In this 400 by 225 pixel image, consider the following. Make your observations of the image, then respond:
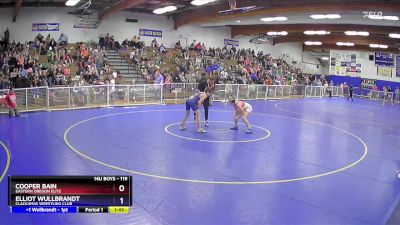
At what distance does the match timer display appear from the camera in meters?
4.47

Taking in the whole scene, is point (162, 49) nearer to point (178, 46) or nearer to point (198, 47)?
point (178, 46)

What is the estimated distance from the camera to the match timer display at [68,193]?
4.47m

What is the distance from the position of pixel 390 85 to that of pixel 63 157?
134 feet

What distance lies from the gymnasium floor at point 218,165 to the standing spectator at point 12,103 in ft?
2.26

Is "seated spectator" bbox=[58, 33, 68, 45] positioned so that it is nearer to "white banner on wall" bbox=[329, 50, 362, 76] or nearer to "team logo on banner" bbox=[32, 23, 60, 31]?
"team logo on banner" bbox=[32, 23, 60, 31]

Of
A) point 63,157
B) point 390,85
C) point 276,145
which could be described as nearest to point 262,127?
point 276,145

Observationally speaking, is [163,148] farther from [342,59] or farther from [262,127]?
[342,59]

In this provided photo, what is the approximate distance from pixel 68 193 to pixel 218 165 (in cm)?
620

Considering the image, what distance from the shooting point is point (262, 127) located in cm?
1647

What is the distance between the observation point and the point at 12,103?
16.8 metres

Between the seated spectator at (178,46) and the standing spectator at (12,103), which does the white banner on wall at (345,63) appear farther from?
the standing spectator at (12,103)

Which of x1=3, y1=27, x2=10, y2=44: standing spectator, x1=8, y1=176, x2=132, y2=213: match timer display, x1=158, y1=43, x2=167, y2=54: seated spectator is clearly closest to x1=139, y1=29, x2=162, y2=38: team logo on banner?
x1=158, y1=43, x2=167, y2=54: seated spectator

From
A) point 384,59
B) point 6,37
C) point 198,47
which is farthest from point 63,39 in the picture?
point 384,59

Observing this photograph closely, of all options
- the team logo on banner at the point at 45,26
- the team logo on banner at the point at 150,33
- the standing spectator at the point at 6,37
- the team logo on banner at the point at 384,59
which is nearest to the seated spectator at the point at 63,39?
the team logo on banner at the point at 45,26
